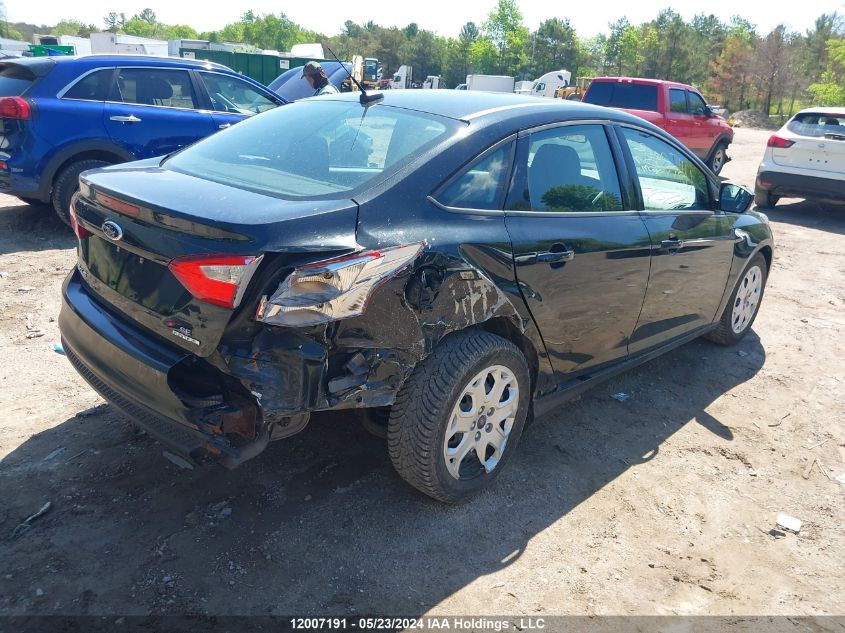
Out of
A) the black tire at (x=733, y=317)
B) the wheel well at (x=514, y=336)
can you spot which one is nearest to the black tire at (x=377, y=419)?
the wheel well at (x=514, y=336)

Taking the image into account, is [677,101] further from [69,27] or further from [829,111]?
[69,27]

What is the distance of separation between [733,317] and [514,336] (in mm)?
2740

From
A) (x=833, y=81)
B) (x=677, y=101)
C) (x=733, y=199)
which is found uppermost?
(x=833, y=81)

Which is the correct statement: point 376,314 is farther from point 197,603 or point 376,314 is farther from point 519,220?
point 197,603

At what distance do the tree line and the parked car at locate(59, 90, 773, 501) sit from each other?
50.0 meters

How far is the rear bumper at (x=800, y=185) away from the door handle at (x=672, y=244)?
7761mm

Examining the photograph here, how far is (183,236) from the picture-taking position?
2.40 meters

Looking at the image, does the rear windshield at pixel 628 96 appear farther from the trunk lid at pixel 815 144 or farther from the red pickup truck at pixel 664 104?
the trunk lid at pixel 815 144

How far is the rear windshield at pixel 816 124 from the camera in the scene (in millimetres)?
10320

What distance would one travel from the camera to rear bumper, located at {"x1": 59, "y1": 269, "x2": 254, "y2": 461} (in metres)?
2.43

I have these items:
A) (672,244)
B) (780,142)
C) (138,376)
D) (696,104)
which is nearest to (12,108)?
(138,376)

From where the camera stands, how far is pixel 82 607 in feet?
7.74

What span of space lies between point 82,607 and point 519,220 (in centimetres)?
231

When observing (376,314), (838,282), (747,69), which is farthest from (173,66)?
(747,69)
